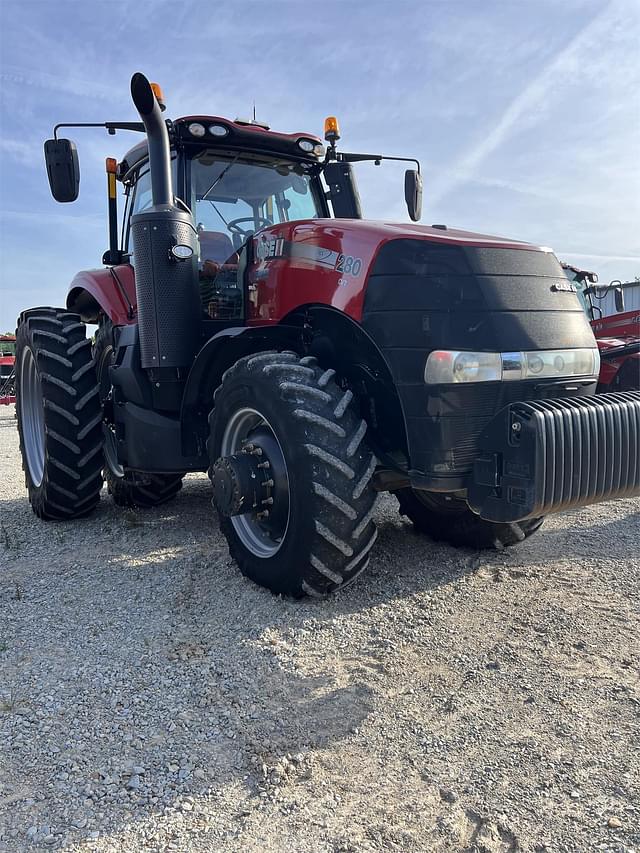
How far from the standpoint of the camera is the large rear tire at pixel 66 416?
4.59 metres

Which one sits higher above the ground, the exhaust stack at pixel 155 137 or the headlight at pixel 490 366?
A: the exhaust stack at pixel 155 137

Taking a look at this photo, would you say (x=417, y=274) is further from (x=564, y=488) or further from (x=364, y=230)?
(x=564, y=488)

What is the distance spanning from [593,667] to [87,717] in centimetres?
187

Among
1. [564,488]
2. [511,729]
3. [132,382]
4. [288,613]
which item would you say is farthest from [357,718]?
[132,382]

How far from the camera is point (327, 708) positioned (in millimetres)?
2346

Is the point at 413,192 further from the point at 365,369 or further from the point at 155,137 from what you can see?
the point at 365,369

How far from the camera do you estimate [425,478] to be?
2846 mm

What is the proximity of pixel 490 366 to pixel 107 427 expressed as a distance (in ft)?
10.2

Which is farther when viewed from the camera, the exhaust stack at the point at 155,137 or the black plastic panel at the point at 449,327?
the exhaust stack at the point at 155,137

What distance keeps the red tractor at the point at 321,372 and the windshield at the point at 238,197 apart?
1 cm

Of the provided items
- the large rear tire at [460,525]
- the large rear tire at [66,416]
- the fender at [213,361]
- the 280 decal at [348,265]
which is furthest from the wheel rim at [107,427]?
the 280 decal at [348,265]

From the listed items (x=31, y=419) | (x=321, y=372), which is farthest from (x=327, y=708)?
(x=31, y=419)

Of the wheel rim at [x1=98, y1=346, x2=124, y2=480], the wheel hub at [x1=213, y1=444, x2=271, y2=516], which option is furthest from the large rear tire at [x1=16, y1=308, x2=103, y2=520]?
the wheel hub at [x1=213, y1=444, x2=271, y2=516]

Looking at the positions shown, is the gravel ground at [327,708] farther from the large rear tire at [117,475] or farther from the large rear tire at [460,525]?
the large rear tire at [117,475]
